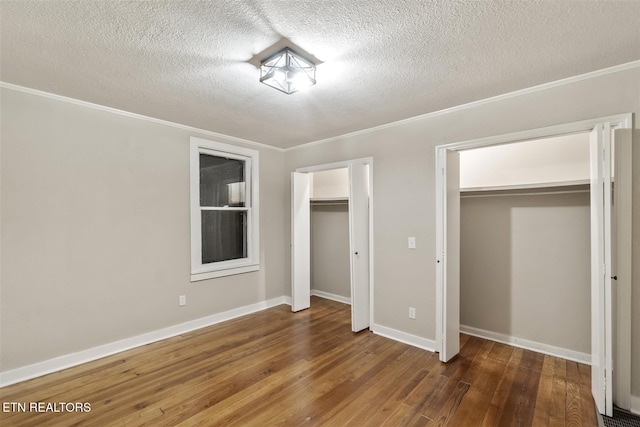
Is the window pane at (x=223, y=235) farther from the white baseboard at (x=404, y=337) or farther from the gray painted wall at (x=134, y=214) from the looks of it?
the white baseboard at (x=404, y=337)

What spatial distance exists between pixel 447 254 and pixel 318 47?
2258 mm

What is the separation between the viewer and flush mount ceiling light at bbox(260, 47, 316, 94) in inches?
79.1

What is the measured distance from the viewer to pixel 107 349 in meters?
3.01

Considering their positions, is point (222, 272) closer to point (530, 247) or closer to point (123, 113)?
point (123, 113)

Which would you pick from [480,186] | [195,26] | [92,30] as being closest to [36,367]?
[92,30]

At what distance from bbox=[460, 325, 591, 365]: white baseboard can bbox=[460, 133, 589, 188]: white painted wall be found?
66.9 inches

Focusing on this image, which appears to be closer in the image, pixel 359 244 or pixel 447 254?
pixel 447 254

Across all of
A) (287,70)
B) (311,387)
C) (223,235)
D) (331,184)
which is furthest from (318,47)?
(331,184)

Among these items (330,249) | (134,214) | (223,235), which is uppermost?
(134,214)

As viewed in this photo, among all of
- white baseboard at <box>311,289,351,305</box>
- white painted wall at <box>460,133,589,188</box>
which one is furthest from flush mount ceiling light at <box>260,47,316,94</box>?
white baseboard at <box>311,289,351,305</box>

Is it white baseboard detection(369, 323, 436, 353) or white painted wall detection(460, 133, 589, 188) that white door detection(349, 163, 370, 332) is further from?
white painted wall detection(460, 133, 589, 188)

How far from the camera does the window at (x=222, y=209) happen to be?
3.74 metres

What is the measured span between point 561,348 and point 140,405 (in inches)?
152

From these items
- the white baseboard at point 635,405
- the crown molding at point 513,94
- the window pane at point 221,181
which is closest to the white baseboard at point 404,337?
Answer: the white baseboard at point 635,405
